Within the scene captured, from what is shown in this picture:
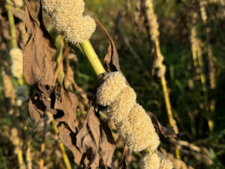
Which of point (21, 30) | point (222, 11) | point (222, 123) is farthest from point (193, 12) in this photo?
point (21, 30)

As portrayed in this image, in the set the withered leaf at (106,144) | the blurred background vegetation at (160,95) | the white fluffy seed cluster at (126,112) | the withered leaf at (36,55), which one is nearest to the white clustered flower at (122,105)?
the white fluffy seed cluster at (126,112)

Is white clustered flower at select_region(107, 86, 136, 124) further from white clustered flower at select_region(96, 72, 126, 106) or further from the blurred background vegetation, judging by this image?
the blurred background vegetation

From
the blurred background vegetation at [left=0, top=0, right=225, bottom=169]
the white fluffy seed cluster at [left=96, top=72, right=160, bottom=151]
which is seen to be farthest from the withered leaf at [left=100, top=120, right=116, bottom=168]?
the blurred background vegetation at [left=0, top=0, right=225, bottom=169]

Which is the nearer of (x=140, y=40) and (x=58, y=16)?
(x=58, y=16)

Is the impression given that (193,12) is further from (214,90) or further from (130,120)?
(130,120)

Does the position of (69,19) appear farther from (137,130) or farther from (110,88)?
(137,130)

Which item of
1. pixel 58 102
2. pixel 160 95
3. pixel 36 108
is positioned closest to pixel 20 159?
pixel 36 108

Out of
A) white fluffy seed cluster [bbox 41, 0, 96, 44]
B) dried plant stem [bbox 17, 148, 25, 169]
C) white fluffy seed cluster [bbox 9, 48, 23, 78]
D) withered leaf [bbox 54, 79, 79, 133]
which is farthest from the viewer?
dried plant stem [bbox 17, 148, 25, 169]
